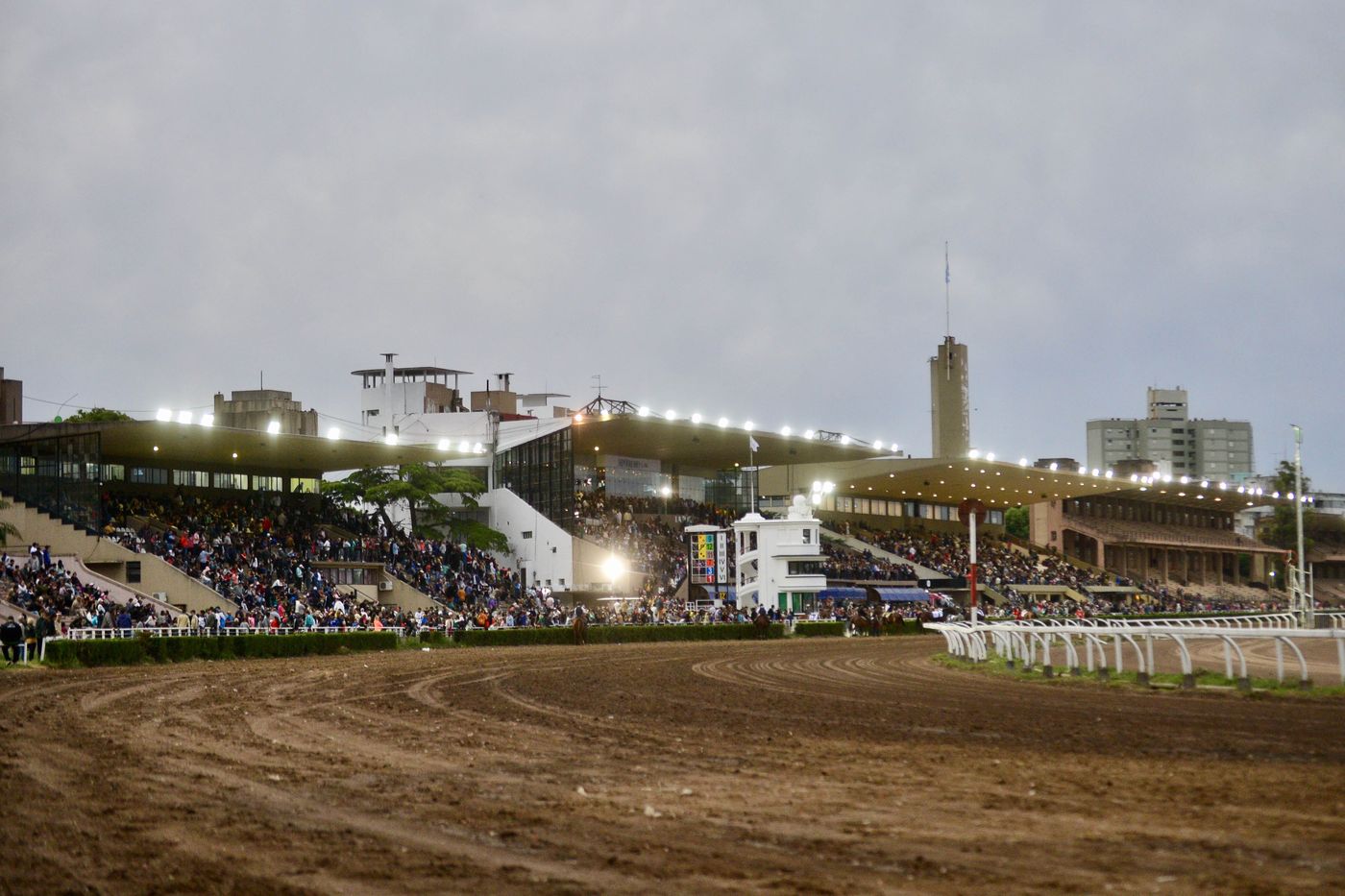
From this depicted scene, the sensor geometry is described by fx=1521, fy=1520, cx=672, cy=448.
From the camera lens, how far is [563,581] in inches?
2502

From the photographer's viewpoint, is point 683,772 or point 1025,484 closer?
point 683,772

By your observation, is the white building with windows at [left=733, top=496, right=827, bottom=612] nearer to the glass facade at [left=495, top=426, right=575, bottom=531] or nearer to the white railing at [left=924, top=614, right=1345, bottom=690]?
A: the glass facade at [left=495, top=426, right=575, bottom=531]

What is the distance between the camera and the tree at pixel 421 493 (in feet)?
207

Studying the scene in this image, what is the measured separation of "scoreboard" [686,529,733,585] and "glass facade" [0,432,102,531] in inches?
991

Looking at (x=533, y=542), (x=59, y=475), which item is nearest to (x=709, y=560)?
(x=533, y=542)

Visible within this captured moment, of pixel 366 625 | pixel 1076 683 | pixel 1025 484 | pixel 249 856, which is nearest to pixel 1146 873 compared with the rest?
pixel 249 856

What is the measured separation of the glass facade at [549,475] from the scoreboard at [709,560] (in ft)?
17.7

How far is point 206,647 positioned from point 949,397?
82386mm

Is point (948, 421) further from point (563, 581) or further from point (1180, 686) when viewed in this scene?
point (1180, 686)

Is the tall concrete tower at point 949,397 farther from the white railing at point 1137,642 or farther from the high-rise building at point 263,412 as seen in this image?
the white railing at point 1137,642

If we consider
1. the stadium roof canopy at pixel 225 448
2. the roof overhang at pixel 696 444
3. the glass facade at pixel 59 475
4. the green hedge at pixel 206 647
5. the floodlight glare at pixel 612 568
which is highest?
the roof overhang at pixel 696 444

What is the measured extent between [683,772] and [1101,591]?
81.9 metres

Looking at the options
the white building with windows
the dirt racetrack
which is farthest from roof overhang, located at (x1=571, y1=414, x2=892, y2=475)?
the dirt racetrack

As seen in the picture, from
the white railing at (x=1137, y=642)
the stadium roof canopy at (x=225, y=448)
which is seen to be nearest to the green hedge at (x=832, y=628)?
the stadium roof canopy at (x=225, y=448)
